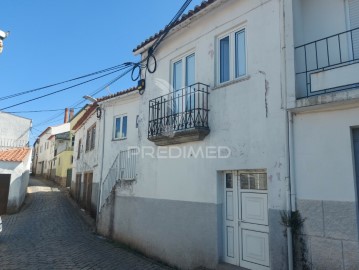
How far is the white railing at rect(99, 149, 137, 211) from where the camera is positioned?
10555mm

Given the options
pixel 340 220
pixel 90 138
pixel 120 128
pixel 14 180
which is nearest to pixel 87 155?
pixel 90 138

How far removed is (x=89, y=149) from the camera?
1781cm

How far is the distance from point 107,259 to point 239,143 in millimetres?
5237

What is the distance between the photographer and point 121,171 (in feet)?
37.2

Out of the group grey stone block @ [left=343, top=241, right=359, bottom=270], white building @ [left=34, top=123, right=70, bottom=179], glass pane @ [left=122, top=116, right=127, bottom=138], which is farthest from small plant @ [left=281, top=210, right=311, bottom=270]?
white building @ [left=34, top=123, right=70, bottom=179]

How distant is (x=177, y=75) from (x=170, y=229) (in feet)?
14.7

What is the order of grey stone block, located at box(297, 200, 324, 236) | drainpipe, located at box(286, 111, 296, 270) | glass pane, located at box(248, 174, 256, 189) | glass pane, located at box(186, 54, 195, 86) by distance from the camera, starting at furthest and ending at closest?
glass pane, located at box(186, 54, 195, 86), glass pane, located at box(248, 174, 256, 189), drainpipe, located at box(286, 111, 296, 270), grey stone block, located at box(297, 200, 324, 236)

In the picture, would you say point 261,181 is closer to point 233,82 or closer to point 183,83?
point 233,82

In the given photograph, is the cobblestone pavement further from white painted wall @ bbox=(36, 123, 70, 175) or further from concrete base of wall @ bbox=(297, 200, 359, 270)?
white painted wall @ bbox=(36, 123, 70, 175)

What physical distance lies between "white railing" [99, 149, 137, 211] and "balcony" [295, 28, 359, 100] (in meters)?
6.33

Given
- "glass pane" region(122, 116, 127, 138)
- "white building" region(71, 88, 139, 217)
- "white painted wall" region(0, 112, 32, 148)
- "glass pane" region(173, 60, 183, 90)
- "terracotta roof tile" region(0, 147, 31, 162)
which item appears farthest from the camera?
"white painted wall" region(0, 112, 32, 148)

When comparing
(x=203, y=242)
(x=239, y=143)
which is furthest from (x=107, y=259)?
(x=239, y=143)

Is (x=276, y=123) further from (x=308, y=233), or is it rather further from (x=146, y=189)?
(x=146, y=189)

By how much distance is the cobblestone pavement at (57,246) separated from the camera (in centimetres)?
804
